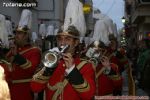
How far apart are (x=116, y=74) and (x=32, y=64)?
1203 mm

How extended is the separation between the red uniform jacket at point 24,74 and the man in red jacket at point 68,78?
207 cm

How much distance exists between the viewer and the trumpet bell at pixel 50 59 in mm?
5130

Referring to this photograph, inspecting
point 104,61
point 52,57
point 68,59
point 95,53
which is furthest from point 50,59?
point 104,61

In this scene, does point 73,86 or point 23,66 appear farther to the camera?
point 23,66

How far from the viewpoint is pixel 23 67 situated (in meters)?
7.59

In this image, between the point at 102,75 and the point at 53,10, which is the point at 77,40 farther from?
the point at 53,10

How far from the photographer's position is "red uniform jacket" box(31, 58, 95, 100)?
5.32m

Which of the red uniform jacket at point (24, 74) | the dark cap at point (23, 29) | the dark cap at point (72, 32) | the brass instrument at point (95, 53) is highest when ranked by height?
the dark cap at point (72, 32)

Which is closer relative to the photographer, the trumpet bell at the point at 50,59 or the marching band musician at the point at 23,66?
the trumpet bell at the point at 50,59

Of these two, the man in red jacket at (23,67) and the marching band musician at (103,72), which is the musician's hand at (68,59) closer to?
the marching band musician at (103,72)

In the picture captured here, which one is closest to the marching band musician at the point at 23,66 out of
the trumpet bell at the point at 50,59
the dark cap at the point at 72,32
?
the dark cap at the point at 72,32

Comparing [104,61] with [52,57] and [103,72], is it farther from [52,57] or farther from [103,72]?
[52,57]

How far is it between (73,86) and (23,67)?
233cm

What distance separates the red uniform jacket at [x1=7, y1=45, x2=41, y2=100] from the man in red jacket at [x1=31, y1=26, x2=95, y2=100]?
207 cm
